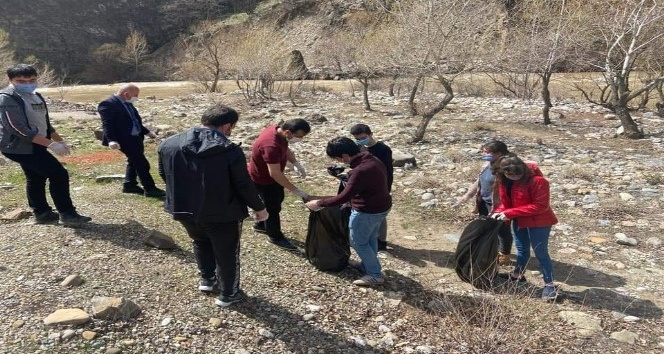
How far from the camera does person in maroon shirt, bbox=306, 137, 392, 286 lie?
12.1ft

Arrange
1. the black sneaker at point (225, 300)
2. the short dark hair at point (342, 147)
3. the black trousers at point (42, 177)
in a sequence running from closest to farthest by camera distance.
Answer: the black sneaker at point (225, 300)
the short dark hair at point (342, 147)
the black trousers at point (42, 177)

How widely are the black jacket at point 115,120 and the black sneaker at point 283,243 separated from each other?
219 centimetres

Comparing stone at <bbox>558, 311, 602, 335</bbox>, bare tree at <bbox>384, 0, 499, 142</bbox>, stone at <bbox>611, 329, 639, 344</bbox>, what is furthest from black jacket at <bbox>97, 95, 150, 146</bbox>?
bare tree at <bbox>384, 0, 499, 142</bbox>

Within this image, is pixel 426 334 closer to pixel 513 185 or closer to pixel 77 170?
pixel 513 185

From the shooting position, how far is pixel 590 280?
179 inches

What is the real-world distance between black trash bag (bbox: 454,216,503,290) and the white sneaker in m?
0.73

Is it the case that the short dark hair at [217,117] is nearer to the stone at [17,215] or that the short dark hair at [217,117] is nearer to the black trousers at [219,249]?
the black trousers at [219,249]

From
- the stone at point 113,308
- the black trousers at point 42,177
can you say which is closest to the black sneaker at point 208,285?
the stone at point 113,308

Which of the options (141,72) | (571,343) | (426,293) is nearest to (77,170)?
(426,293)

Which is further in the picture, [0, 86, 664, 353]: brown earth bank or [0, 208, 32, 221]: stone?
[0, 208, 32, 221]: stone

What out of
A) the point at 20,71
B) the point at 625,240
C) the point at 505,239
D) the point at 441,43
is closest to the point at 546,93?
the point at 441,43

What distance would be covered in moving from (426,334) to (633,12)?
10.1 metres

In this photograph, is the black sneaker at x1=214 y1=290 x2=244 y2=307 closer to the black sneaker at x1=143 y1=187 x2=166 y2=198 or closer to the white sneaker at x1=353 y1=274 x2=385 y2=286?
the white sneaker at x1=353 y1=274 x2=385 y2=286

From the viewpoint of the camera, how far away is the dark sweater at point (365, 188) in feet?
12.1
